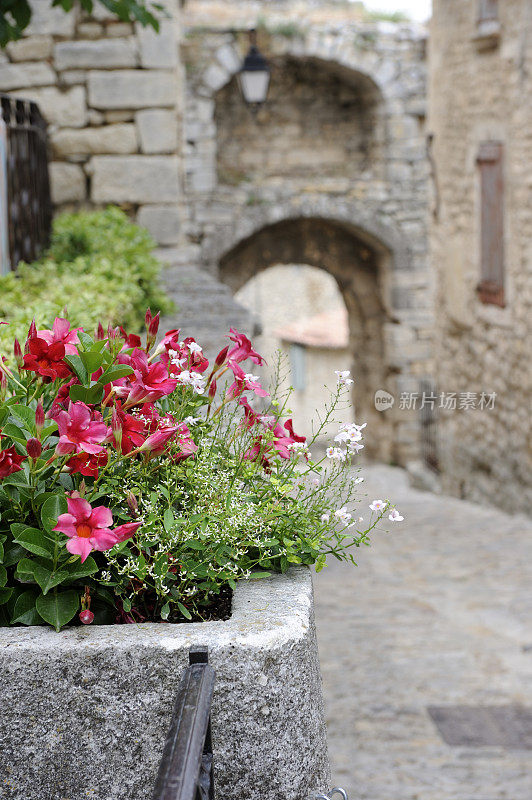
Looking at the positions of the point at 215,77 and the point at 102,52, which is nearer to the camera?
the point at 102,52

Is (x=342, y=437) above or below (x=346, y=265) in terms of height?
above

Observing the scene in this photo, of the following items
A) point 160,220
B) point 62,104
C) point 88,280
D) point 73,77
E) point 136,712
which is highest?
point 73,77

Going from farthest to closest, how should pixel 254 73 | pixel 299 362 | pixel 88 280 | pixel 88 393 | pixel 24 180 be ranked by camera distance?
pixel 299 362 < pixel 254 73 < pixel 24 180 < pixel 88 280 < pixel 88 393

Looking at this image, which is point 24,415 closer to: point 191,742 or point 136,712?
point 136,712

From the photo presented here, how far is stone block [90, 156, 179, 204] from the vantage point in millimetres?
5395

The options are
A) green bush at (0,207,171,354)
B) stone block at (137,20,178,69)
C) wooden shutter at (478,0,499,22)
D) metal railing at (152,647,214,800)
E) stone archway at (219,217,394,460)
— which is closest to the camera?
metal railing at (152,647,214,800)

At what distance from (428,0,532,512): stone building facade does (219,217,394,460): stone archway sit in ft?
12.2

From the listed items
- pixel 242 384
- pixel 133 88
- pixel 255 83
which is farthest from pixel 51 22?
pixel 255 83

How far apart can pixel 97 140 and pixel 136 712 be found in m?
4.44

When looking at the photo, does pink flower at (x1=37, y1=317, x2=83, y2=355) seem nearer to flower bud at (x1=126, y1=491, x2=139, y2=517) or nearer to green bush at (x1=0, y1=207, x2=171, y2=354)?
flower bud at (x1=126, y1=491, x2=139, y2=517)

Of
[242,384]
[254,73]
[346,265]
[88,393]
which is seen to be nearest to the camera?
[88,393]

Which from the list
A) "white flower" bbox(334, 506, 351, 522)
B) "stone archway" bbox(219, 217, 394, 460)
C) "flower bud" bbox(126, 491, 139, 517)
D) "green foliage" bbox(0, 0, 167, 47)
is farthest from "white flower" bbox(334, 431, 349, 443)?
"stone archway" bbox(219, 217, 394, 460)

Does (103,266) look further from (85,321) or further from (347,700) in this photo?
(347,700)

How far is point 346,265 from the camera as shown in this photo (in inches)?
584
